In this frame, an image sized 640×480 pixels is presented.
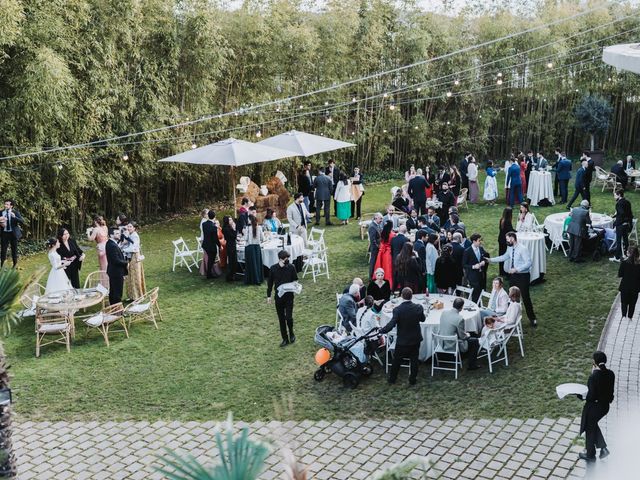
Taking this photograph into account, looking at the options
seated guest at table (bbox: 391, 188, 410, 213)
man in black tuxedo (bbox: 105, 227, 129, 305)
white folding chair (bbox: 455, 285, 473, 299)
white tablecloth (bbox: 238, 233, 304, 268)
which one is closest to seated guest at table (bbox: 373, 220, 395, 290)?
white folding chair (bbox: 455, 285, 473, 299)

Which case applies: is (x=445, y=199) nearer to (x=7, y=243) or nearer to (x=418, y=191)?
(x=418, y=191)

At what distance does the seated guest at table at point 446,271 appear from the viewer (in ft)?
32.4

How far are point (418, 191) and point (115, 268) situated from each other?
22.1ft

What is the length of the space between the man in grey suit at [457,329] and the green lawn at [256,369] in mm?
188

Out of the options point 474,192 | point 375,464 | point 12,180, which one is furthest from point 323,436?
point 474,192

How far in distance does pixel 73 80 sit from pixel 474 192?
912cm

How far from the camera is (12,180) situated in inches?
521

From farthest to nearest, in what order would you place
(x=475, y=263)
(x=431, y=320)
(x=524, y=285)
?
1. (x=475, y=263)
2. (x=524, y=285)
3. (x=431, y=320)

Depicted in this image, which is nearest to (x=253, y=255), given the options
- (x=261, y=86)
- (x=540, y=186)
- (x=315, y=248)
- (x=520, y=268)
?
(x=315, y=248)

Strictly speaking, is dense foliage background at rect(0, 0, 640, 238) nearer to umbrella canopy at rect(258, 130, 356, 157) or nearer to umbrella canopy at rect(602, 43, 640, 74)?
umbrella canopy at rect(258, 130, 356, 157)

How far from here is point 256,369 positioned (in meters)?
8.59

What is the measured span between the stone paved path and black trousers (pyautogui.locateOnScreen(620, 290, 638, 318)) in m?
1.70

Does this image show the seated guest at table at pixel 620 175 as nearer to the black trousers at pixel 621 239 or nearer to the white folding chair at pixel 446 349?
the black trousers at pixel 621 239

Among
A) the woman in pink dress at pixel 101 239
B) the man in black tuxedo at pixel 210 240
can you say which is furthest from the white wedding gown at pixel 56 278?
the man in black tuxedo at pixel 210 240
